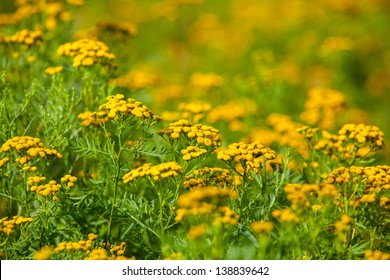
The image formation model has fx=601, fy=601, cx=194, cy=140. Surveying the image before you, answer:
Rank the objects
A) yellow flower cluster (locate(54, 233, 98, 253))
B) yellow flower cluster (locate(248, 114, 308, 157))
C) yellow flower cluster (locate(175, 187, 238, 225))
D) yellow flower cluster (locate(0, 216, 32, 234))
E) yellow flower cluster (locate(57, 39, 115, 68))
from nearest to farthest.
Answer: yellow flower cluster (locate(175, 187, 238, 225))
yellow flower cluster (locate(54, 233, 98, 253))
yellow flower cluster (locate(0, 216, 32, 234))
yellow flower cluster (locate(57, 39, 115, 68))
yellow flower cluster (locate(248, 114, 308, 157))

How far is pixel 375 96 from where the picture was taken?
9.28 meters

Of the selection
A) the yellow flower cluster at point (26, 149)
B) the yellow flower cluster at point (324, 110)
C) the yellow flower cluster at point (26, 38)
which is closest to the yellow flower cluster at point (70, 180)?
the yellow flower cluster at point (26, 149)

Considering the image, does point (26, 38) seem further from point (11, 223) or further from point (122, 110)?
point (11, 223)

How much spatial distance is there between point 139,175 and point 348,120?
15.6 feet

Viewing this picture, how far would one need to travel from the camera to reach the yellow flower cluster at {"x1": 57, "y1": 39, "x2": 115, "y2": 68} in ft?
16.4

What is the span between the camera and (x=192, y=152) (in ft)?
13.9

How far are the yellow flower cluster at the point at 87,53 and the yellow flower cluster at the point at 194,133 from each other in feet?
3.39

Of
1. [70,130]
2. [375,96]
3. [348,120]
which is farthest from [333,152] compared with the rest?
[375,96]

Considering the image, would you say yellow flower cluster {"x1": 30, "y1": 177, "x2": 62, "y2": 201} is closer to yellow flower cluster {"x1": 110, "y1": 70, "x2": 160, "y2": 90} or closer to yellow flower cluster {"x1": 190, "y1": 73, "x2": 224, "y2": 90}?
yellow flower cluster {"x1": 110, "y1": 70, "x2": 160, "y2": 90}

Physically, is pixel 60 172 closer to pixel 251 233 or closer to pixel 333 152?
pixel 251 233

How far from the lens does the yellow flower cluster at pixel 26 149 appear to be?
4281 millimetres

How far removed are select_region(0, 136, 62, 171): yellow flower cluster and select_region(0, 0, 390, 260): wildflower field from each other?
1 centimetres

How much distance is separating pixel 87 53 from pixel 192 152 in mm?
1446

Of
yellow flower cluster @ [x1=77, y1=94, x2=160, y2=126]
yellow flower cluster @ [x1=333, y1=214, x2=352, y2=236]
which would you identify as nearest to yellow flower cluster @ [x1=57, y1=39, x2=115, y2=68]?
yellow flower cluster @ [x1=77, y1=94, x2=160, y2=126]
